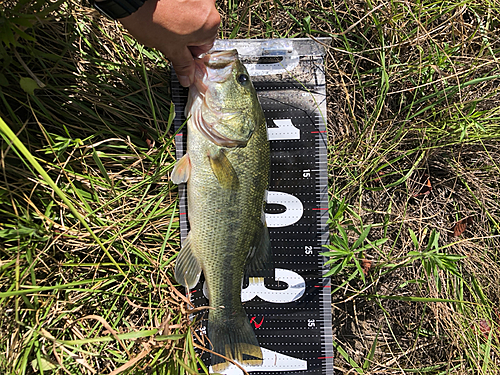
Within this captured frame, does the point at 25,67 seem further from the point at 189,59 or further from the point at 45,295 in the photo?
the point at 45,295

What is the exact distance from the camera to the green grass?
7.15ft

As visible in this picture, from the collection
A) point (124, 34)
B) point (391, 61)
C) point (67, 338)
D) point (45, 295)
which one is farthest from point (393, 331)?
point (124, 34)

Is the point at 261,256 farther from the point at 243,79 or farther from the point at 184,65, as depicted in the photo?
the point at 184,65

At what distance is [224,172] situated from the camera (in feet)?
7.11

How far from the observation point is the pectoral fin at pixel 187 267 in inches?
91.3

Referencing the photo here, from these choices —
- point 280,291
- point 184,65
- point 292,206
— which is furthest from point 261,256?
point 184,65

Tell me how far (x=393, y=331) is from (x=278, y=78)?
241cm

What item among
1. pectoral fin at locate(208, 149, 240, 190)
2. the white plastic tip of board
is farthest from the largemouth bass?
the white plastic tip of board

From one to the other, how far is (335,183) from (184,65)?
4.96 ft

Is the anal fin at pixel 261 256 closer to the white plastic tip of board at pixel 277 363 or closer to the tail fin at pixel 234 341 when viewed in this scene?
the tail fin at pixel 234 341

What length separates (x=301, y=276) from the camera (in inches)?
99.6

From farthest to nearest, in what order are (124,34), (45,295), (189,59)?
(124,34), (45,295), (189,59)

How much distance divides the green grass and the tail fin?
0.27 m

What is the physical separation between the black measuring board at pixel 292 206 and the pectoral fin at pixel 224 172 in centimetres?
42
